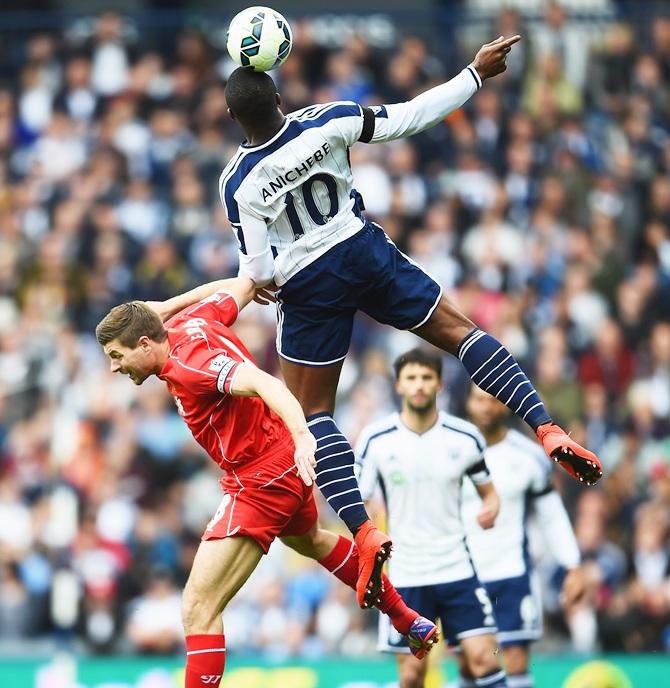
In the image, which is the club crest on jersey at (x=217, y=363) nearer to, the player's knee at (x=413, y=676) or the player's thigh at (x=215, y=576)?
the player's thigh at (x=215, y=576)

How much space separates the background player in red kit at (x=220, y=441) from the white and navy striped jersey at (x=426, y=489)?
1318mm

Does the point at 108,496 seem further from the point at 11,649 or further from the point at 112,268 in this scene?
the point at 112,268

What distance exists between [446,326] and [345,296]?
549 mm

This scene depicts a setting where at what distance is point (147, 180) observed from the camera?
16.5 metres

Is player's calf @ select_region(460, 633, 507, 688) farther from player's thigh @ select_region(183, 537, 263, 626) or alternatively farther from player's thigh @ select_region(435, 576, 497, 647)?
player's thigh @ select_region(183, 537, 263, 626)

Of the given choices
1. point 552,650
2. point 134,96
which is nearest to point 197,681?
point 552,650

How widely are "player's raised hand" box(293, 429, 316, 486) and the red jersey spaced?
555mm

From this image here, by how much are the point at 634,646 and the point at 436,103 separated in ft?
21.2

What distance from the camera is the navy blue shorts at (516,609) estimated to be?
32.9 ft

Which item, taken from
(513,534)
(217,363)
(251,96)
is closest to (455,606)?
(513,534)

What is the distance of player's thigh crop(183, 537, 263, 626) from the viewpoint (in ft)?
25.1

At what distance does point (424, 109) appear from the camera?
778 cm

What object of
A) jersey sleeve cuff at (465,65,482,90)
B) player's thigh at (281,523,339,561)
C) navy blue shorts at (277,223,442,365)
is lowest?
player's thigh at (281,523,339,561)

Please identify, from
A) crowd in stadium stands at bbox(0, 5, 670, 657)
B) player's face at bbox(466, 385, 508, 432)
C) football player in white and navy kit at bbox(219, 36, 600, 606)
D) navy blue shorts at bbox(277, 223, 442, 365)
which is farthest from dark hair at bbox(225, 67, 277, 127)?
crowd in stadium stands at bbox(0, 5, 670, 657)
